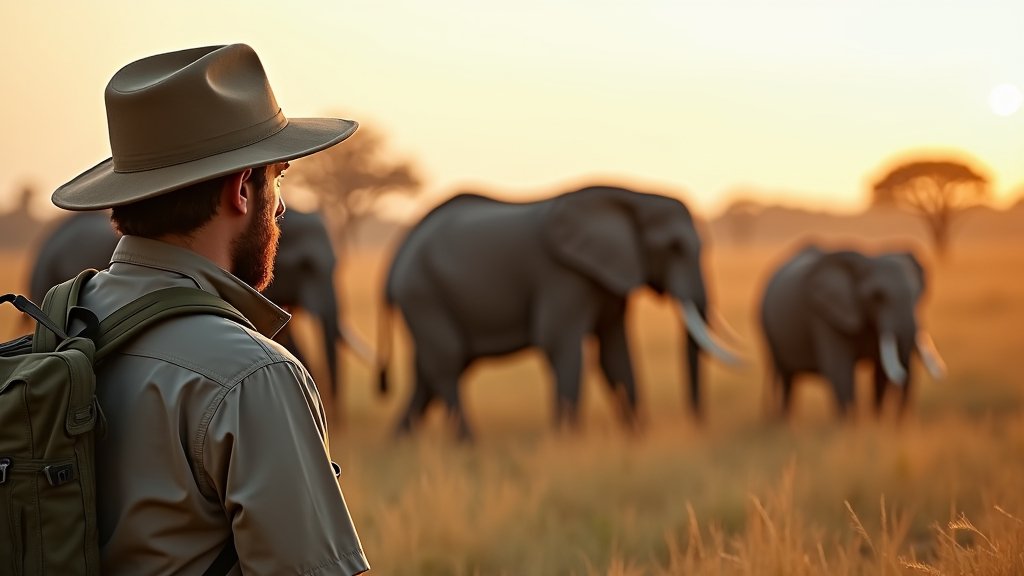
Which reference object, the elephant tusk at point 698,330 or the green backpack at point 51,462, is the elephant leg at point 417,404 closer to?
the elephant tusk at point 698,330

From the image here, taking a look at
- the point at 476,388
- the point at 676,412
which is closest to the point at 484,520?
the point at 676,412

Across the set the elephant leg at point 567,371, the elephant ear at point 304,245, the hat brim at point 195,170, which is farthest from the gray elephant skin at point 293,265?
the hat brim at point 195,170

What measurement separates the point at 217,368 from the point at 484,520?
153 inches

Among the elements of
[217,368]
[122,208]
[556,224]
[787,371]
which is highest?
A: [122,208]

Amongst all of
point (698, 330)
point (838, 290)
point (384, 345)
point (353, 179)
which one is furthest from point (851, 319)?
point (353, 179)

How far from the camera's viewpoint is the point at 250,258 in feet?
7.93

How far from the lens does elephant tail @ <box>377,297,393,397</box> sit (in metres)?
11.9

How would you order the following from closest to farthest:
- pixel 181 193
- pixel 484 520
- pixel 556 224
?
1. pixel 181 193
2. pixel 484 520
3. pixel 556 224

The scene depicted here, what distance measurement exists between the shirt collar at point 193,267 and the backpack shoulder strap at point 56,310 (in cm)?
9

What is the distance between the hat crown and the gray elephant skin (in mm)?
8564

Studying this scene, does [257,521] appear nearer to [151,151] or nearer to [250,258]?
[250,258]

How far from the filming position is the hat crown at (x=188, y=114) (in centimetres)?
239

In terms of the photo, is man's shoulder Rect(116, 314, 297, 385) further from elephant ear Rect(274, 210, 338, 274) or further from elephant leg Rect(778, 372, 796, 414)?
elephant leg Rect(778, 372, 796, 414)

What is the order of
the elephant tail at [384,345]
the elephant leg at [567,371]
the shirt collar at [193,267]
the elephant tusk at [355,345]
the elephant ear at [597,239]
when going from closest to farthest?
1. the shirt collar at [193,267]
2. the elephant leg at [567,371]
3. the elephant ear at [597,239]
4. the elephant tail at [384,345]
5. the elephant tusk at [355,345]
